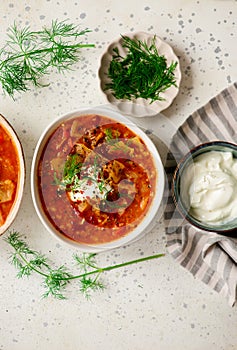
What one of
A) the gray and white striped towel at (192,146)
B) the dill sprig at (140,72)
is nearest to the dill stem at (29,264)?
the gray and white striped towel at (192,146)

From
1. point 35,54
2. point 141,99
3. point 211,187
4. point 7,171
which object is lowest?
point 211,187

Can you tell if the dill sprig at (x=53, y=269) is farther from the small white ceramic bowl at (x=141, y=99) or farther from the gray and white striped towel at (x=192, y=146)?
the small white ceramic bowl at (x=141, y=99)

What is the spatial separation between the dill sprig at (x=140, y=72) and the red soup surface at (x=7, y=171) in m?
0.44

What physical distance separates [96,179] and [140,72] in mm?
450

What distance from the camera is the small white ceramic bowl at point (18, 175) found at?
210 centimetres

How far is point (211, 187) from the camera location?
2.01 m

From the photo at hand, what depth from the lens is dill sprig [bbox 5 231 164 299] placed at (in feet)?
7.29

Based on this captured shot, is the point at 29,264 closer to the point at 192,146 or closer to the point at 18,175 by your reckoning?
the point at 18,175

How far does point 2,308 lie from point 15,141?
27.9 inches

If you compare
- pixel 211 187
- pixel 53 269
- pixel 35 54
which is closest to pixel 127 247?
pixel 53 269

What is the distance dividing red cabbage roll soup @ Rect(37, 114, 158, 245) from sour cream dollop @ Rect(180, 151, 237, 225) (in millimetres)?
140

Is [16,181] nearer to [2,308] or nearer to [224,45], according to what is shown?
[2,308]

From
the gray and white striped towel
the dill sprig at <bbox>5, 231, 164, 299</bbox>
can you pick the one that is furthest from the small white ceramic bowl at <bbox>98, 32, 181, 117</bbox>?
the dill sprig at <bbox>5, 231, 164, 299</bbox>

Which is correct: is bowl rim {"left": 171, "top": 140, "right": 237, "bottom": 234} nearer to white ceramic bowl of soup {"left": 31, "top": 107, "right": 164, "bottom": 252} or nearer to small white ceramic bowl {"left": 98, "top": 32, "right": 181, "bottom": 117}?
A: white ceramic bowl of soup {"left": 31, "top": 107, "right": 164, "bottom": 252}
